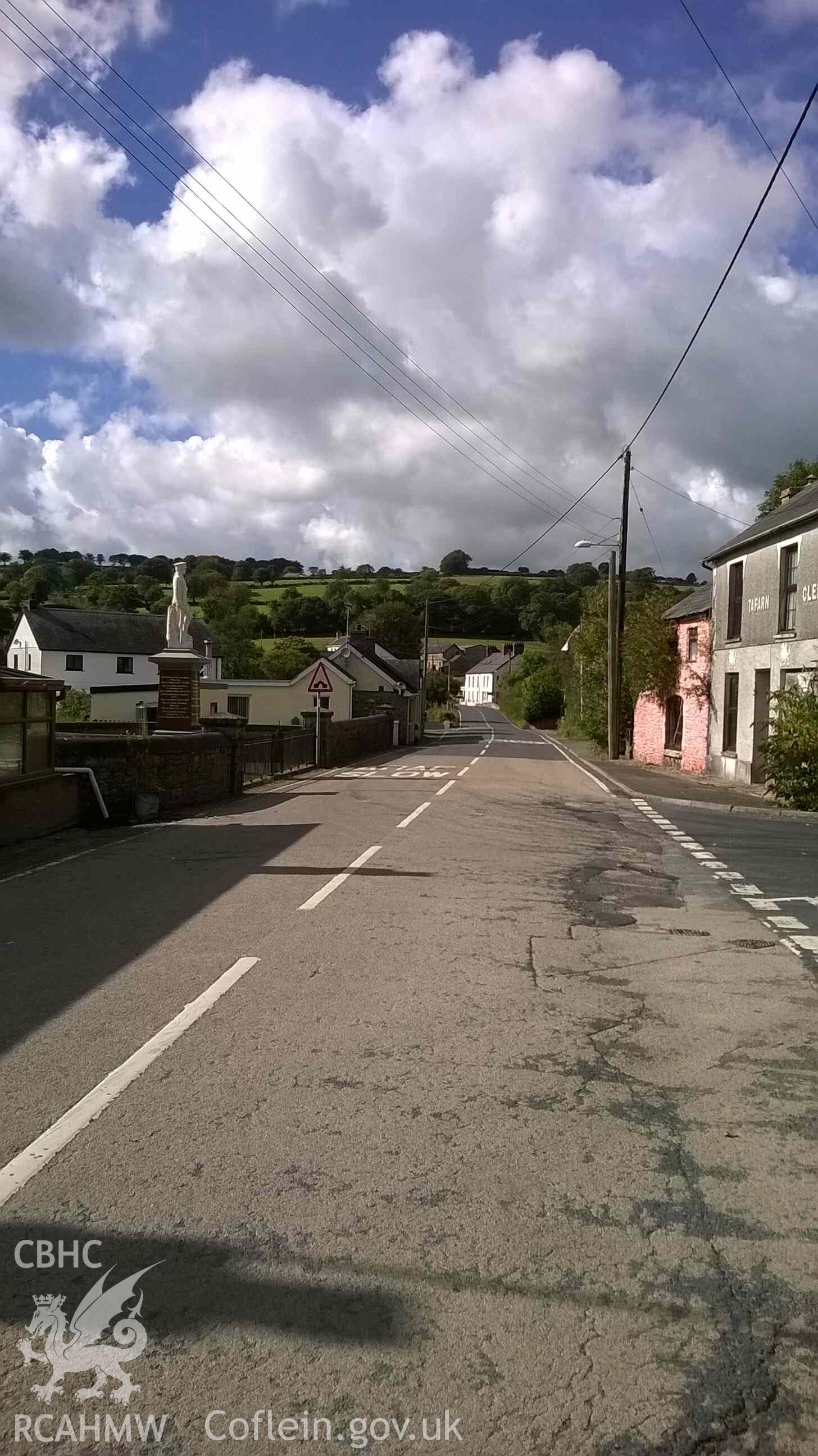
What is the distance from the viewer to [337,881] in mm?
10398

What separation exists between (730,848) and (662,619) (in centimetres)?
2088

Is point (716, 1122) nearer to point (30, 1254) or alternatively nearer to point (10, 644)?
point (30, 1254)

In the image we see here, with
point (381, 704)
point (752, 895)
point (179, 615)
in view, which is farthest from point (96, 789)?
point (381, 704)

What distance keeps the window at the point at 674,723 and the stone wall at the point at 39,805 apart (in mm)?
22304

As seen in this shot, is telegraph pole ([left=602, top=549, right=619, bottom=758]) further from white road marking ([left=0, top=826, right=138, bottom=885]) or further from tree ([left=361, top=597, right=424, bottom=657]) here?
tree ([left=361, top=597, right=424, bottom=657])

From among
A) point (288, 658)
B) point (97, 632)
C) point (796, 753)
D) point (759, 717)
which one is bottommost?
point (796, 753)

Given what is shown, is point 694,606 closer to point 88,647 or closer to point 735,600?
point 735,600

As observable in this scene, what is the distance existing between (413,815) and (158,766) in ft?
14.0

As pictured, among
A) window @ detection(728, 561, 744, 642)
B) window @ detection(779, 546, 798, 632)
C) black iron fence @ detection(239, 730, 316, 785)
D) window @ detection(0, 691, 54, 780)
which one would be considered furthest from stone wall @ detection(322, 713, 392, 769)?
window @ detection(0, 691, 54, 780)

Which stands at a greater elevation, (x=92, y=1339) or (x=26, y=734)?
(x=26, y=734)

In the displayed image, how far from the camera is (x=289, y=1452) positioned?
256cm

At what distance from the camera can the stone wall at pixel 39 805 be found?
12.8 metres

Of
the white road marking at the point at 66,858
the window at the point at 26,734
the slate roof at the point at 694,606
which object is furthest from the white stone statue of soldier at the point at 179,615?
the slate roof at the point at 694,606

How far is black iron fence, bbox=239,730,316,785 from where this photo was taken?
24531mm
